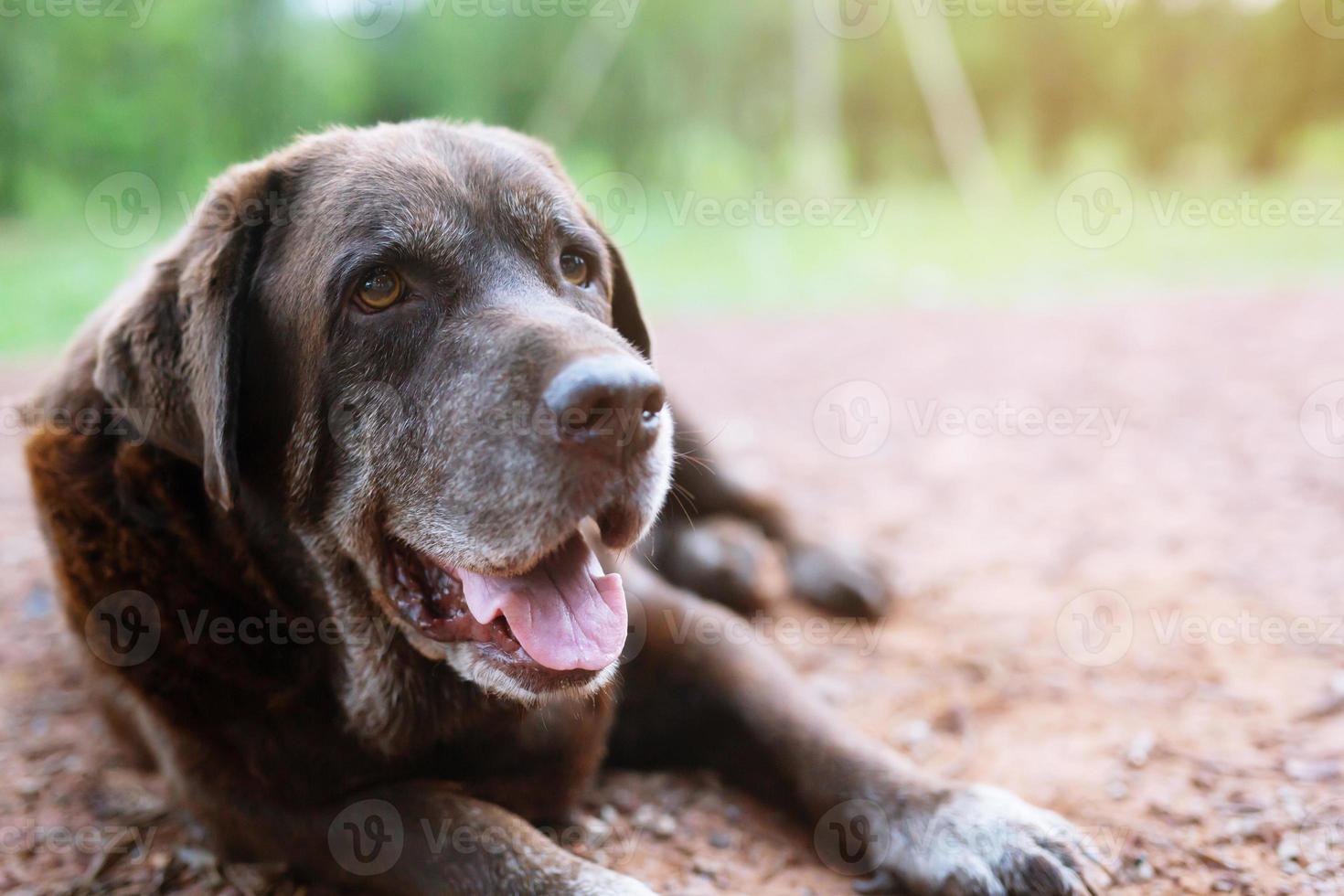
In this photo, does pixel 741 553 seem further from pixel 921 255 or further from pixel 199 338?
pixel 921 255

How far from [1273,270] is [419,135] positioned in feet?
33.8

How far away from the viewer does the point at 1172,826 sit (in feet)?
8.33

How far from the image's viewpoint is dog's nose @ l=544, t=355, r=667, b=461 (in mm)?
1936

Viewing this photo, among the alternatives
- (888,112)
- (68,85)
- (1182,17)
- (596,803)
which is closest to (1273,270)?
(888,112)

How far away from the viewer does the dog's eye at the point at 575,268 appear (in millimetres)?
2529

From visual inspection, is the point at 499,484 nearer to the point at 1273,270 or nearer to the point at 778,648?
the point at 778,648

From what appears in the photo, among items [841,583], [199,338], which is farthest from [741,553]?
[199,338]

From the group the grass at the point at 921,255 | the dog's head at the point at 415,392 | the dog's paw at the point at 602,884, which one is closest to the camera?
the dog's head at the point at 415,392

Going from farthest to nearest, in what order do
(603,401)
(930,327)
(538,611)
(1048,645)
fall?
(930,327) < (1048,645) < (538,611) < (603,401)

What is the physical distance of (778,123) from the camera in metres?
14.3

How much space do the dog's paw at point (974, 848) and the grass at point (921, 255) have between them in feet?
22.4

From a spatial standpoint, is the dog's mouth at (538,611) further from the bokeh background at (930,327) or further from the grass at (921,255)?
the grass at (921,255)

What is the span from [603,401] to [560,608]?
1.62 feet

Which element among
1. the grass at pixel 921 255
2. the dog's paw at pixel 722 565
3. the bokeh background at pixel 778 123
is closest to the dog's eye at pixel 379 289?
the dog's paw at pixel 722 565
